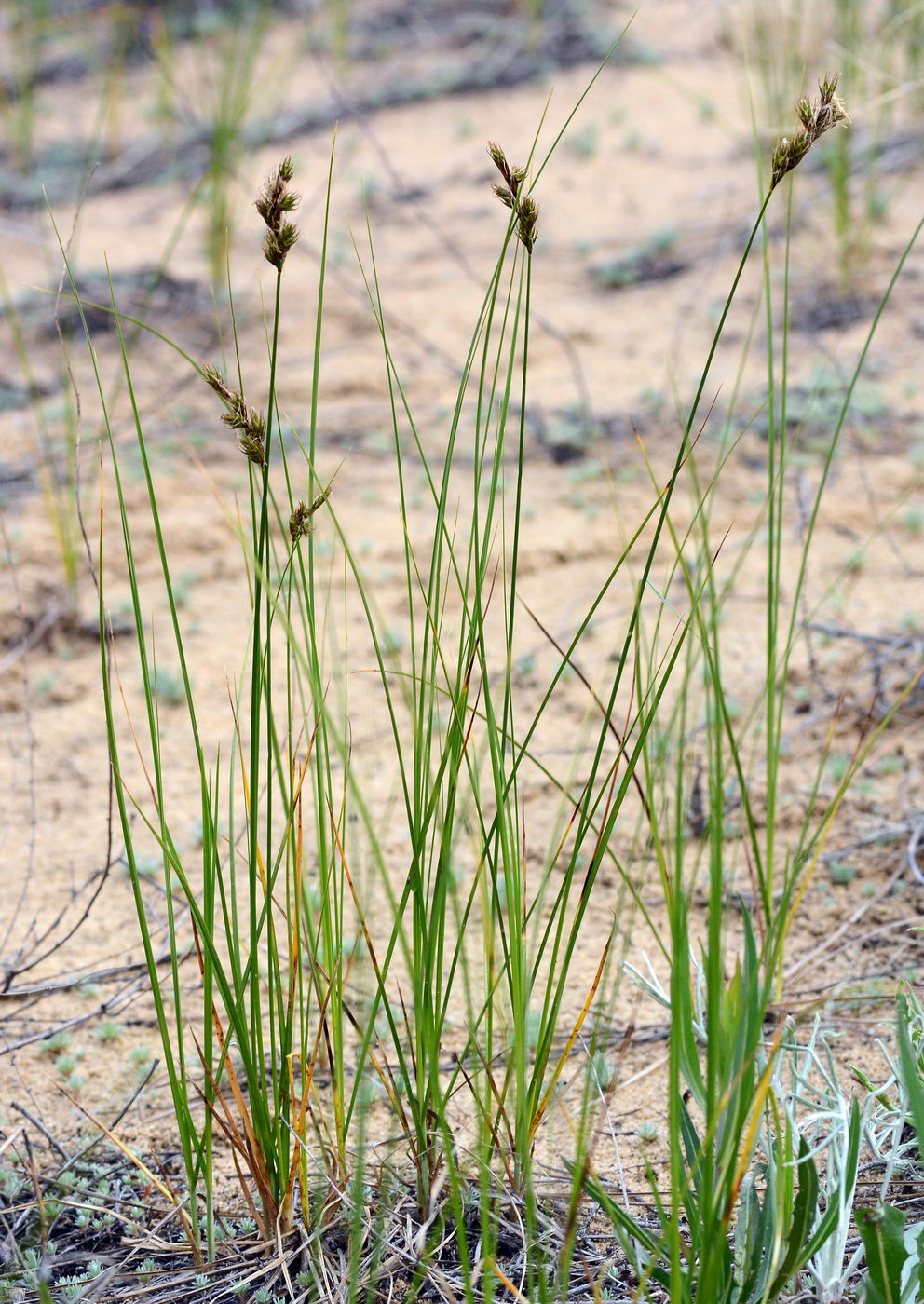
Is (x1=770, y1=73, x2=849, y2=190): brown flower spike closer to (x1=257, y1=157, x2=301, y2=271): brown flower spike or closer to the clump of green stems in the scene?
the clump of green stems

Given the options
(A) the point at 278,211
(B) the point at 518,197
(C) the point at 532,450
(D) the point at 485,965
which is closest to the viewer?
(A) the point at 278,211

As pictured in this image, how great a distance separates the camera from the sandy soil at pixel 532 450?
1765mm

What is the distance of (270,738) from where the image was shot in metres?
1.05

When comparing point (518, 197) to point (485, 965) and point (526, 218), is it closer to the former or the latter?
point (526, 218)

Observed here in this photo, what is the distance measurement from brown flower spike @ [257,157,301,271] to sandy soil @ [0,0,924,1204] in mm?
375

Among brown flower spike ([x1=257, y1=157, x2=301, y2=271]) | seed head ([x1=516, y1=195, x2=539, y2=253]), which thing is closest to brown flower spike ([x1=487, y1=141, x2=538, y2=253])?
seed head ([x1=516, y1=195, x2=539, y2=253])

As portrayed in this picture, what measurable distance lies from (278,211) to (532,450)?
2.65 meters

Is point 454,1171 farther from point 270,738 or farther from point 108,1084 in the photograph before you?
point 108,1084

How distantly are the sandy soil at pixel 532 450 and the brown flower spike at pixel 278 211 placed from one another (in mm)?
375

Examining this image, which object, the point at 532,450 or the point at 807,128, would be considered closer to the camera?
the point at 807,128

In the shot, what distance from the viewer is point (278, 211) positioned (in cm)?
82

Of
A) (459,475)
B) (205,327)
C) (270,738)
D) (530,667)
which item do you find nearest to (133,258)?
(205,327)

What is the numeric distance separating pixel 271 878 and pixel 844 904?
3.59 ft

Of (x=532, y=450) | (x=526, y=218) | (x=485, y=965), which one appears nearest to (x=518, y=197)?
(x=526, y=218)
